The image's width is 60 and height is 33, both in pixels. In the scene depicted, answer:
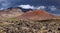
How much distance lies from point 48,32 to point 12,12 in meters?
131

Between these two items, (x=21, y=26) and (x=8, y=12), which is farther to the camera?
(x=8, y=12)

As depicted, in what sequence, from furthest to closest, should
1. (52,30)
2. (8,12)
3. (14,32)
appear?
1. (8,12)
2. (52,30)
3. (14,32)

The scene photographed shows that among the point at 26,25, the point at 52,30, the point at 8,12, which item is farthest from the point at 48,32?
the point at 8,12

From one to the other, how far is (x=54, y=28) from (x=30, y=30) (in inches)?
183

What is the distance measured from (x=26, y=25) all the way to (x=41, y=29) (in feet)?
10.3

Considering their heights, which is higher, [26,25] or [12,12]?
[26,25]

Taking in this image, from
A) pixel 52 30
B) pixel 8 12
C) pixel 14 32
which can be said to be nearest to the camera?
pixel 14 32

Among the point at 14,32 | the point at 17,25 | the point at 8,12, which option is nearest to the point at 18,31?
the point at 14,32

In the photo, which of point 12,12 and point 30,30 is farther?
point 12,12

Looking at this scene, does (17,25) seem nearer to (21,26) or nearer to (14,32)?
(21,26)

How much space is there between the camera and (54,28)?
147ft

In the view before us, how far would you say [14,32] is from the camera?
134 feet

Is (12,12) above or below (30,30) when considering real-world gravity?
below

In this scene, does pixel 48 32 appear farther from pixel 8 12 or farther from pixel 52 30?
pixel 8 12
